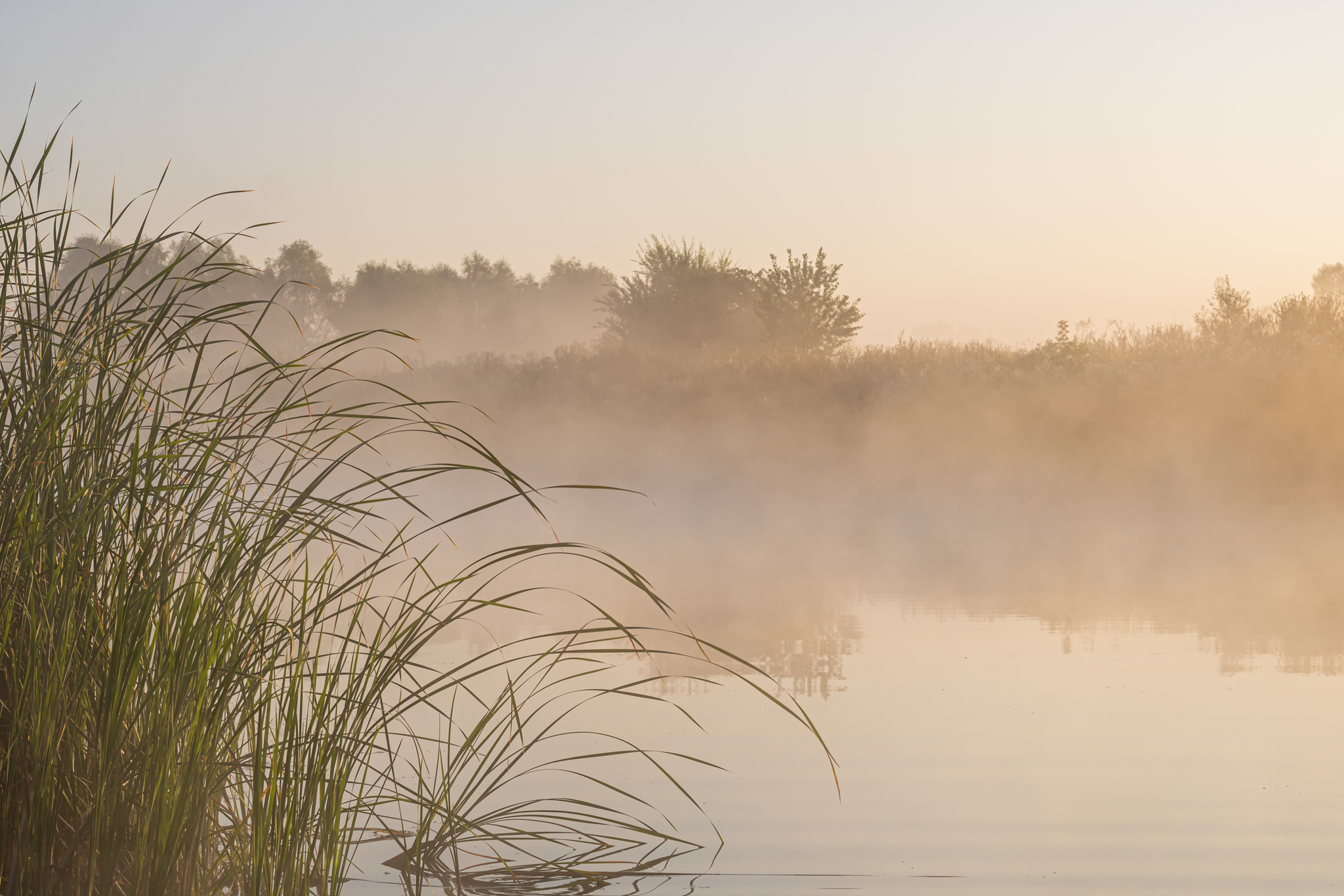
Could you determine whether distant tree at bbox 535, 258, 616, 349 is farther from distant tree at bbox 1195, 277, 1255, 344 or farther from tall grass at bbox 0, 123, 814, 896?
tall grass at bbox 0, 123, 814, 896

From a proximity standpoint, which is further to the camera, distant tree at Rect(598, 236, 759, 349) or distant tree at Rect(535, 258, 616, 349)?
distant tree at Rect(535, 258, 616, 349)

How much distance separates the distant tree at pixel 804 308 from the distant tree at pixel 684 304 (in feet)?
7.47

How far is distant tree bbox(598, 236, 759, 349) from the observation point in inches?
1252

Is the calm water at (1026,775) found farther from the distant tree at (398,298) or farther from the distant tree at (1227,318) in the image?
the distant tree at (398,298)

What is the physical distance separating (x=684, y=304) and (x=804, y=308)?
4164 millimetres

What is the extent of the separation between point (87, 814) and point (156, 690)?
19cm

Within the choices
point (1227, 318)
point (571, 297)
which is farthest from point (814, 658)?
point (571, 297)

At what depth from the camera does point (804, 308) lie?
2900cm

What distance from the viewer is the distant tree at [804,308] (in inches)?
1136

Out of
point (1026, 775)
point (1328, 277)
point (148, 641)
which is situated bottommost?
point (1026, 775)

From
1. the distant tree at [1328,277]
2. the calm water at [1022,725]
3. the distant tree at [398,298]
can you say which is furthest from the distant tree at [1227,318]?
the distant tree at [398,298]

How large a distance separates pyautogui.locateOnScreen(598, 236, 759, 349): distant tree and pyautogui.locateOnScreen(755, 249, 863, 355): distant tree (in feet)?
7.47

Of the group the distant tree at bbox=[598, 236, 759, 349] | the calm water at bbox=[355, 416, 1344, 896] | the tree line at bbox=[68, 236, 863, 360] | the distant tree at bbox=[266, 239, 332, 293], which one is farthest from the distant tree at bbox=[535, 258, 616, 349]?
the calm water at bbox=[355, 416, 1344, 896]

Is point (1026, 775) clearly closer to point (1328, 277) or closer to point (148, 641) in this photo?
point (148, 641)
